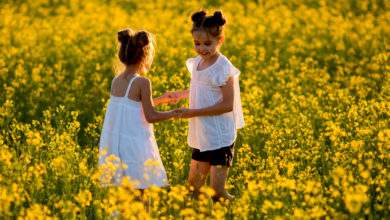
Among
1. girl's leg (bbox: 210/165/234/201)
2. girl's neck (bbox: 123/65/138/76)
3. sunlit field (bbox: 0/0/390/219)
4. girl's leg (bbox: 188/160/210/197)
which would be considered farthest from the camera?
girl's leg (bbox: 188/160/210/197)

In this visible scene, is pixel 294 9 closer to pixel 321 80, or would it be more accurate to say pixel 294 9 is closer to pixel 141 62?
pixel 321 80

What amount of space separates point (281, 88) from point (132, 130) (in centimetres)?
370

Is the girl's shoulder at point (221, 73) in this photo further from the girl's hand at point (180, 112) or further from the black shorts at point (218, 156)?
the black shorts at point (218, 156)

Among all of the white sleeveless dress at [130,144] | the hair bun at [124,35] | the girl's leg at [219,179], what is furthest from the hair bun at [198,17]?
the girl's leg at [219,179]

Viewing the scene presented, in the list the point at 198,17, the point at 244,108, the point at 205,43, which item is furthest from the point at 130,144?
the point at 244,108

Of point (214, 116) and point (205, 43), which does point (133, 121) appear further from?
point (205, 43)

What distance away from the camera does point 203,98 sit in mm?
4828

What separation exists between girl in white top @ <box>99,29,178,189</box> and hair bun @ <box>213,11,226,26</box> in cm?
45

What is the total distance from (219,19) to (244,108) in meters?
2.33

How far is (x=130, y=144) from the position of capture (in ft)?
14.9

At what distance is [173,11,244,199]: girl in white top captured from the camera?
Result: 4699mm

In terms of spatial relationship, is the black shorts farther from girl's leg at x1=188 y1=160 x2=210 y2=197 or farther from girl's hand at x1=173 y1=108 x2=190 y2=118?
girl's hand at x1=173 y1=108 x2=190 y2=118

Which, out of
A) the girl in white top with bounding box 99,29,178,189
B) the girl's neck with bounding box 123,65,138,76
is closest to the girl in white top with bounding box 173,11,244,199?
the girl in white top with bounding box 99,29,178,189

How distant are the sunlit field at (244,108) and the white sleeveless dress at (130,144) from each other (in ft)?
0.61
